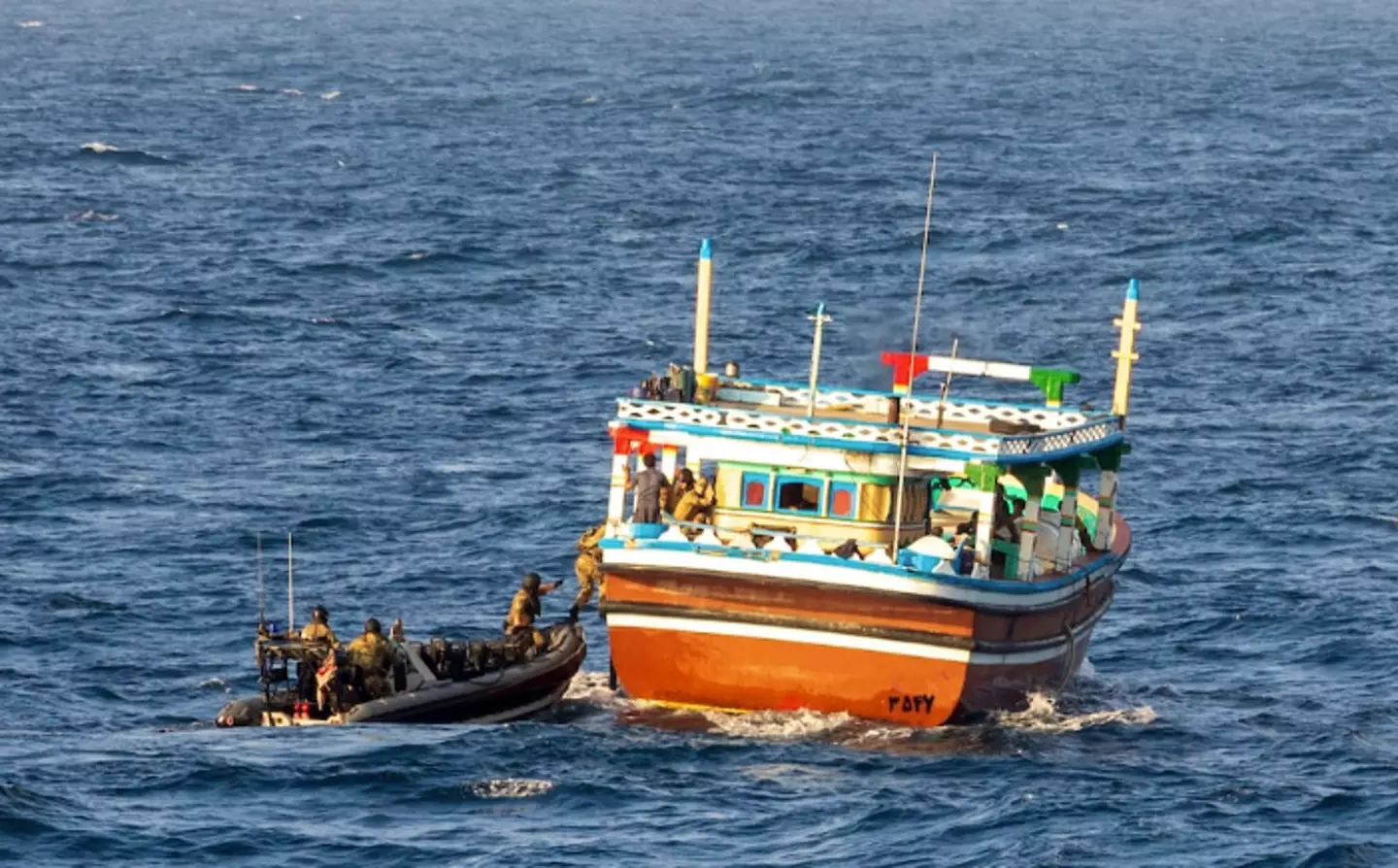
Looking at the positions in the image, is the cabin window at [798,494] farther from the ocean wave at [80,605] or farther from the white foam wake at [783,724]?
the ocean wave at [80,605]

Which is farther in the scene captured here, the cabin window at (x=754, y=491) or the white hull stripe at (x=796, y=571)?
the cabin window at (x=754, y=491)

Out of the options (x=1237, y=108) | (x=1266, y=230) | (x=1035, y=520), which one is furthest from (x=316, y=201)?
(x=1035, y=520)

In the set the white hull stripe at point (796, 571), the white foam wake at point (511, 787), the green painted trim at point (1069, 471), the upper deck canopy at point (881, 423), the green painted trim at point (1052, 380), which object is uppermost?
the green painted trim at point (1052, 380)

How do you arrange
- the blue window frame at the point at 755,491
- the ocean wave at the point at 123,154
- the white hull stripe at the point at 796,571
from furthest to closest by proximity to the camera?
the ocean wave at the point at 123,154, the blue window frame at the point at 755,491, the white hull stripe at the point at 796,571

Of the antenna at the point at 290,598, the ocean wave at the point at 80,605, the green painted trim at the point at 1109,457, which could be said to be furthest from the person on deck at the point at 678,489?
the ocean wave at the point at 80,605

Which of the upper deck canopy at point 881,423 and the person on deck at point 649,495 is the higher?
the upper deck canopy at point 881,423

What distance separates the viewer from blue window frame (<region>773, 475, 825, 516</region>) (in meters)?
45.1

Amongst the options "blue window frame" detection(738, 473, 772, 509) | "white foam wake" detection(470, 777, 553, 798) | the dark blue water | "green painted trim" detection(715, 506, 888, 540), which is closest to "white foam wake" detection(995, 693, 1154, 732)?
the dark blue water

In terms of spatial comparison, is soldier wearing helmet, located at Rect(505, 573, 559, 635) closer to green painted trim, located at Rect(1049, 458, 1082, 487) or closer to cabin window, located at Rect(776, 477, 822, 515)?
cabin window, located at Rect(776, 477, 822, 515)

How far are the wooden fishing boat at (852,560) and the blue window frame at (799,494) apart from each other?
29mm

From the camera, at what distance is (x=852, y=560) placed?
42219 millimetres

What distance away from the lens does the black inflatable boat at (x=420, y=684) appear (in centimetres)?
4341

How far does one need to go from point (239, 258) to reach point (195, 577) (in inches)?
1780

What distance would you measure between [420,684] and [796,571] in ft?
20.2
